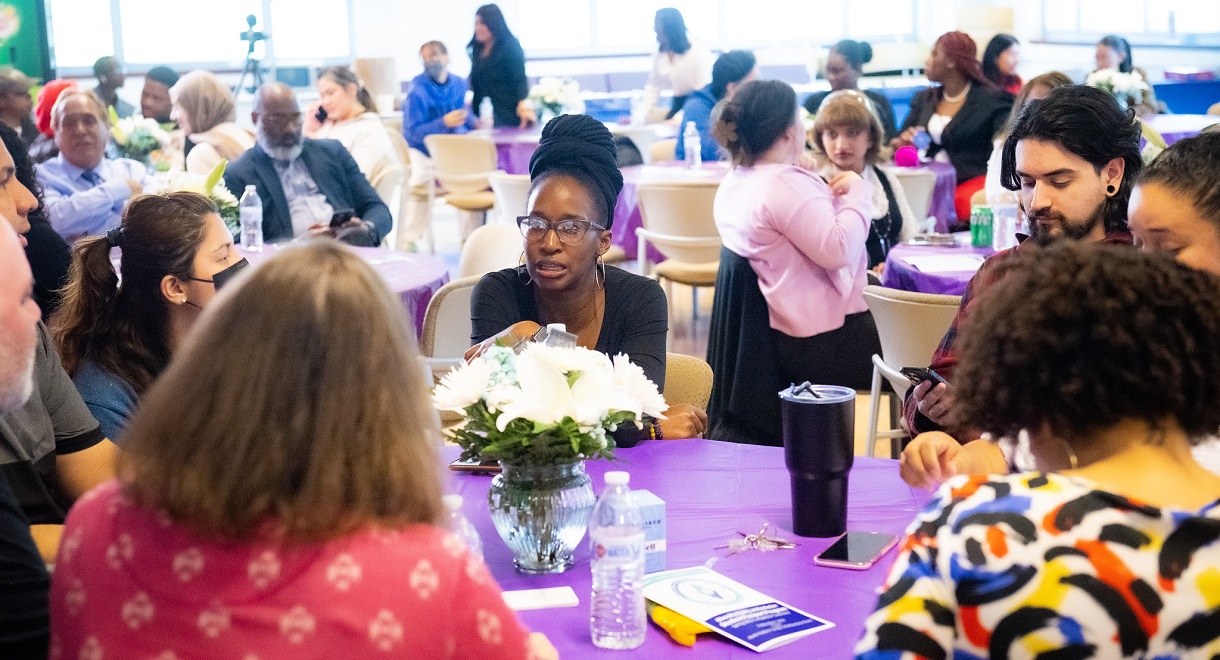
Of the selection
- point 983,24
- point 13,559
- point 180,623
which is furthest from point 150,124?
point 983,24

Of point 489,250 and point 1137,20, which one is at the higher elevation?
point 1137,20

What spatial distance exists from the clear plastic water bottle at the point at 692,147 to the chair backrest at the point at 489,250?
10.0 feet

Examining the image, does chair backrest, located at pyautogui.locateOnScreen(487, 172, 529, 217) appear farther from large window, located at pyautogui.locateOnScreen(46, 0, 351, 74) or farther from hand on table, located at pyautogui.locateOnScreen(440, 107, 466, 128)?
large window, located at pyautogui.locateOnScreen(46, 0, 351, 74)

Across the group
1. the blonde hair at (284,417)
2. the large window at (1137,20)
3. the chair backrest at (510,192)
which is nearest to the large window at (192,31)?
the chair backrest at (510,192)

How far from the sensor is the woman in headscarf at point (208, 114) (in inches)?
242

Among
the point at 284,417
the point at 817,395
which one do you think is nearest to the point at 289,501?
the point at 284,417

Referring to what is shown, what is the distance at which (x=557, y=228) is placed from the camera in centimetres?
273

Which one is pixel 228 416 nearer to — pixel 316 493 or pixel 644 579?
pixel 316 493

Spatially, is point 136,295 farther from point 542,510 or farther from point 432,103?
point 432,103

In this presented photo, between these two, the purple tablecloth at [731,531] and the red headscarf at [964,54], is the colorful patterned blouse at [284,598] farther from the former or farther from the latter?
the red headscarf at [964,54]

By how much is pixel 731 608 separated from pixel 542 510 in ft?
1.03

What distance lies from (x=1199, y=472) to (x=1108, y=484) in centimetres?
11

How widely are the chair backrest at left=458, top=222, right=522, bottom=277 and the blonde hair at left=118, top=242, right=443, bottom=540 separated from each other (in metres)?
3.17

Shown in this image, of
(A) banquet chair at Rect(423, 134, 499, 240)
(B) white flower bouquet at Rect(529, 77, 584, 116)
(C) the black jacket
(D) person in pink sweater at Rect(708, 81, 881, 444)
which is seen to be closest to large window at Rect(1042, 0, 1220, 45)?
(C) the black jacket
